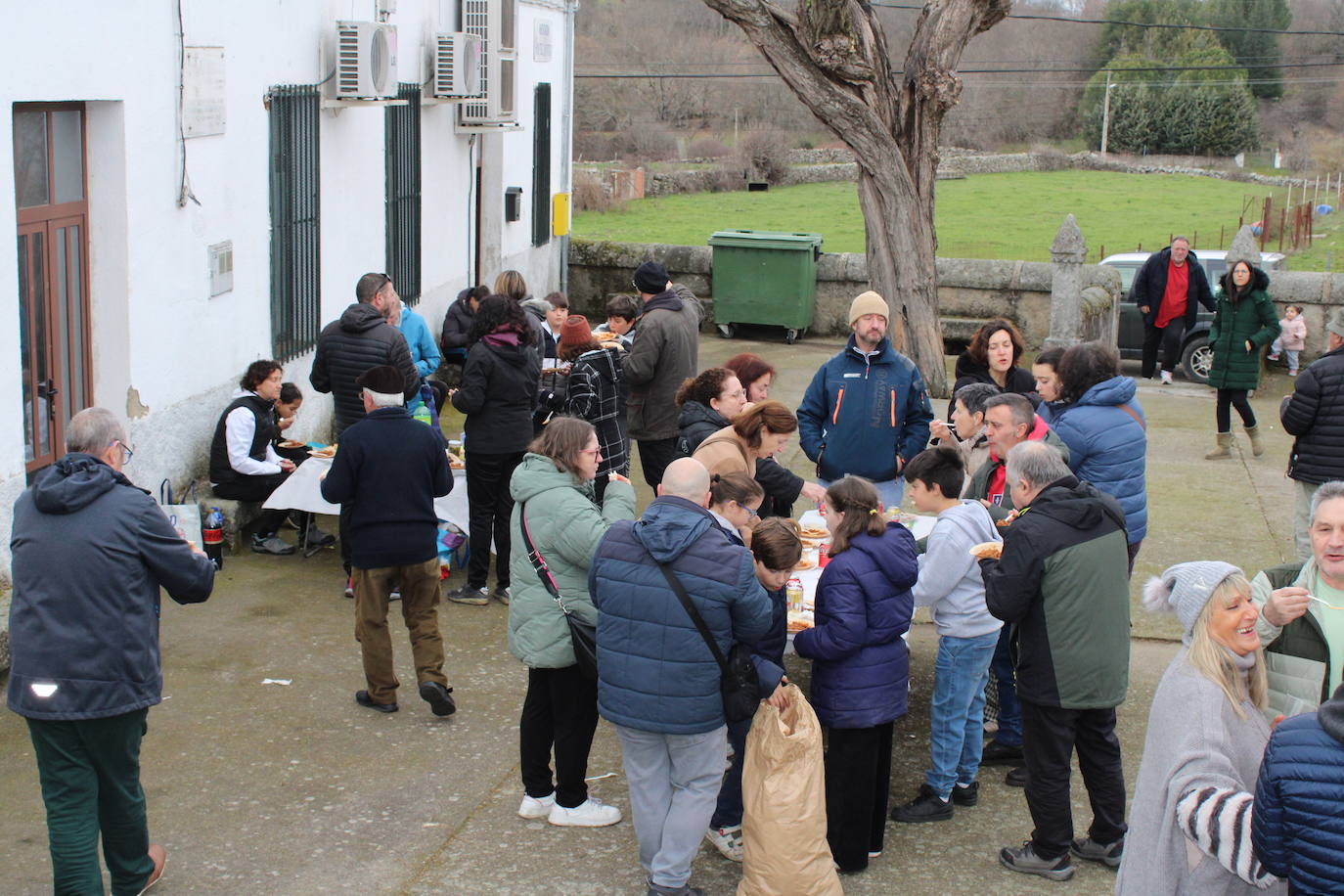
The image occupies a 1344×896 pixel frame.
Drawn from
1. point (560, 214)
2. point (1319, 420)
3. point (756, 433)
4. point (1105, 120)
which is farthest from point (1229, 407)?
point (1105, 120)

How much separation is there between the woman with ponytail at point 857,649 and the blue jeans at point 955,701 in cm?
44

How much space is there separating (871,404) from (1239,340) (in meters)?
5.33

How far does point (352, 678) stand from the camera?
21.1 ft

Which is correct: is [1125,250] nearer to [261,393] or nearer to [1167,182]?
[1167,182]

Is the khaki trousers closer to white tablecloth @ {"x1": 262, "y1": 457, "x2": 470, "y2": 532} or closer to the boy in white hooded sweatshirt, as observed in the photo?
white tablecloth @ {"x1": 262, "y1": 457, "x2": 470, "y2": 532}

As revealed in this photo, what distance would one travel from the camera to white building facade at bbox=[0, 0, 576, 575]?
6.76 metres

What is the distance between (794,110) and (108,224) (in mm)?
58313

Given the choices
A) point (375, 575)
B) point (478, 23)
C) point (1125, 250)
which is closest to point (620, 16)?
point (1125, 250)

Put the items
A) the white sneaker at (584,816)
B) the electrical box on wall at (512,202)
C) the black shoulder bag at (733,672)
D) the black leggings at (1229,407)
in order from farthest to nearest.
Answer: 1. the electrical box on wall at (512,202)
2. the black leggings at (1229,407)
3. the white sneaker at (584,816)
4. the black shoulder bag at (733,672)

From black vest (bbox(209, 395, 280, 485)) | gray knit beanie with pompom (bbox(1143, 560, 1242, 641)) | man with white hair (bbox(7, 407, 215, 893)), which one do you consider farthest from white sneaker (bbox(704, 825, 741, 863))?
black vest (bbox(209, 395, 280, 485))

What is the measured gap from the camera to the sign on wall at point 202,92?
7762 mm

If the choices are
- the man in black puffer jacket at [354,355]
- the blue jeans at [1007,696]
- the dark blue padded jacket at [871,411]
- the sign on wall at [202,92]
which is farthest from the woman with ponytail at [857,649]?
the sign on wall at [202,92]

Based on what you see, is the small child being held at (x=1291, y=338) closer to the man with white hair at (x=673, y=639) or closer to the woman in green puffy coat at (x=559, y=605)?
the woman in green puffy coat at (x=559, y=605)

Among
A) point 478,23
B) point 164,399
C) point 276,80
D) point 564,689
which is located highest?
point 478,23
